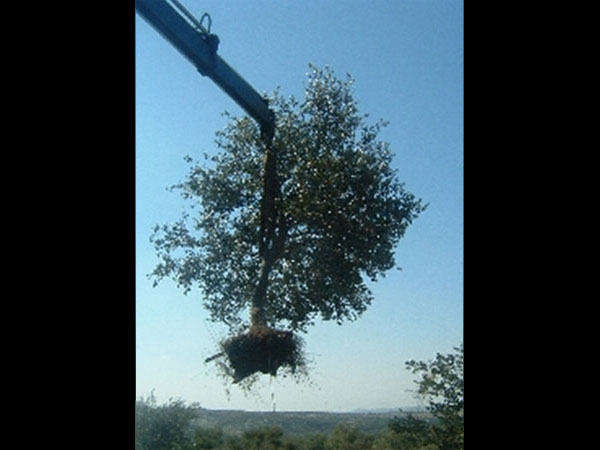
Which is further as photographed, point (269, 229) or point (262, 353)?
point (269, 229)

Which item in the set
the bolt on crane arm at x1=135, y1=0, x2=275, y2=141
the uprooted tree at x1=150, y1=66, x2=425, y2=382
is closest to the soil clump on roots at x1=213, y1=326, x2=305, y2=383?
the uprooted tree at x1=150, y1=66, x2=425, y2=382

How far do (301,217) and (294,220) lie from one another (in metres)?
0.02

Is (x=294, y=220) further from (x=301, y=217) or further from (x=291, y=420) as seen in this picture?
(x=291, y=420)

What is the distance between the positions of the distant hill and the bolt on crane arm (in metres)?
0.70

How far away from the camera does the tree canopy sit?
173 cm

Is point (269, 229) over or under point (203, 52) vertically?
under

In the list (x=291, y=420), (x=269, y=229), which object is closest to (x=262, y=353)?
(x=291, y=420)

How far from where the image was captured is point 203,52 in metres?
1.71

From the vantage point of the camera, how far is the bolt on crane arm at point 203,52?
5.27 feet

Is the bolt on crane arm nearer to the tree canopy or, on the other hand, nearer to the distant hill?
the tree canopy

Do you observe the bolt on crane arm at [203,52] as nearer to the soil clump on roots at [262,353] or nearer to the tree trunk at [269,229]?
the tree trunk at [269,229]

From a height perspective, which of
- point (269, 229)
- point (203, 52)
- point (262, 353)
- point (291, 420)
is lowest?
point (291, 420)
